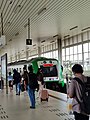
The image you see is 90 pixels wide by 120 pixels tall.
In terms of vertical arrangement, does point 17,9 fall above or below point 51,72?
above

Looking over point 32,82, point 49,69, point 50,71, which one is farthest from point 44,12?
point 50,71

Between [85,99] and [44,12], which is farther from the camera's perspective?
[44,12]

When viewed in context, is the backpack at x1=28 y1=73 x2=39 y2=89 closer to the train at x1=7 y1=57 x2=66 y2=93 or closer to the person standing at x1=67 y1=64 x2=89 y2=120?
the person standing at x1=67 y1=64 x2=89 y2=120

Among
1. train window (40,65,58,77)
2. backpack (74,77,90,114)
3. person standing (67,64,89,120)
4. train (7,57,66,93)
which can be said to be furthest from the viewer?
train window (40,65,58,77)

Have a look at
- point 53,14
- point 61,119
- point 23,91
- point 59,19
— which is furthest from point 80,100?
Result: point 23,91

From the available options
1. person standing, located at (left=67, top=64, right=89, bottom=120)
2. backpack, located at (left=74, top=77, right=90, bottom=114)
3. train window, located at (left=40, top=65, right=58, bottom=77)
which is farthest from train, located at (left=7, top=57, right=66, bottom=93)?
backpack, located at (left=74, top=77, right=90, bottom=114)

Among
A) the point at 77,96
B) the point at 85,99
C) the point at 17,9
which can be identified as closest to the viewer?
the point at 85,99

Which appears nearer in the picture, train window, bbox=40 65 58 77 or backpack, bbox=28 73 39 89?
backpack, bbox=28 73 39 89

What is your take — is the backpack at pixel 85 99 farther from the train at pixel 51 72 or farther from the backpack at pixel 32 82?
the train at pixel 51 72

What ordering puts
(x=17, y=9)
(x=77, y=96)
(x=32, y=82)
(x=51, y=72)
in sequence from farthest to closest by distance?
(x=51, y=72) → (x=17, y=9) → (x=32, y=82) → (x=77, y=96)

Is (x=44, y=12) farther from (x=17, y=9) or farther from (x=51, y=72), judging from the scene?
(x=51, y=72)

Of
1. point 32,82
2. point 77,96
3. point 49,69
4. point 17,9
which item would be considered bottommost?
point 32,82

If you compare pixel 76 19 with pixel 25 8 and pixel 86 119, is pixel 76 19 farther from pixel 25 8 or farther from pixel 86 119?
pixel 86 119

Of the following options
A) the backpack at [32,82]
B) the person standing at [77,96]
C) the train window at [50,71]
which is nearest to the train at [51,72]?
the train window at [50,71]
